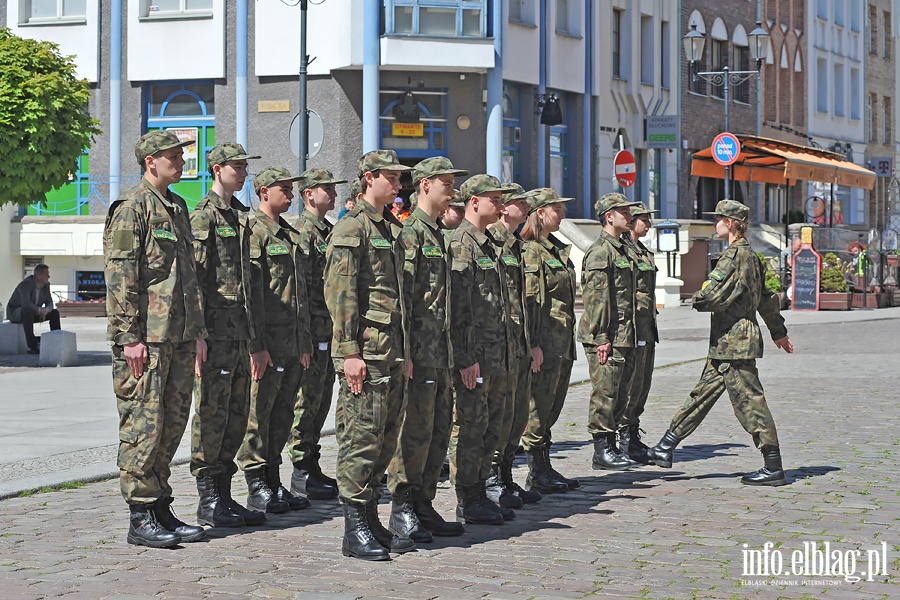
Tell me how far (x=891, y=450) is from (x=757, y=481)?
2.16m

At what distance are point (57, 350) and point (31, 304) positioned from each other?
2.46 m

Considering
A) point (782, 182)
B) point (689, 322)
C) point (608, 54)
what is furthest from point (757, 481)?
point (782, 182)

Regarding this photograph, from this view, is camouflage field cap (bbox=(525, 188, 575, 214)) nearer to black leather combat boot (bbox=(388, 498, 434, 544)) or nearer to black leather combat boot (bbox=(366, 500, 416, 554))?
black leather combat boot (bbox=(388, 498, 434, 544))

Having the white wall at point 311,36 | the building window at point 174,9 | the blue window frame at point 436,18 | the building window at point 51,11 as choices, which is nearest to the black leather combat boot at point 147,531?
the white wall at point 311,36

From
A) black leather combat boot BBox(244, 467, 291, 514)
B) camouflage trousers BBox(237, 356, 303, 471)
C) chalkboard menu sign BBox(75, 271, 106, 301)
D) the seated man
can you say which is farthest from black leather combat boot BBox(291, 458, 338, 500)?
chalkboard menu sign BBox(75, 271, 106, 301)

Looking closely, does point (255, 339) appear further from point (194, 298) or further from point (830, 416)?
point (830, 416)

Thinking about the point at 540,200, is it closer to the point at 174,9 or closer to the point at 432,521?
the point at 432,521

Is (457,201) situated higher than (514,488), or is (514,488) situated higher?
(457,201)

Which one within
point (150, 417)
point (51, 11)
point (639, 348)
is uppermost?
point (51, 11)

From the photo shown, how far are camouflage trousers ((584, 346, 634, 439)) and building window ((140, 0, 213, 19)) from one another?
2488cm

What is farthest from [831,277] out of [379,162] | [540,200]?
[379,162]

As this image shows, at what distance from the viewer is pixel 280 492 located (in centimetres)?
931

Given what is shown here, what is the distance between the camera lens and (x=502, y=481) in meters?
9.50

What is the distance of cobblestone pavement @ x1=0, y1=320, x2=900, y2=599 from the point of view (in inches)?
276
